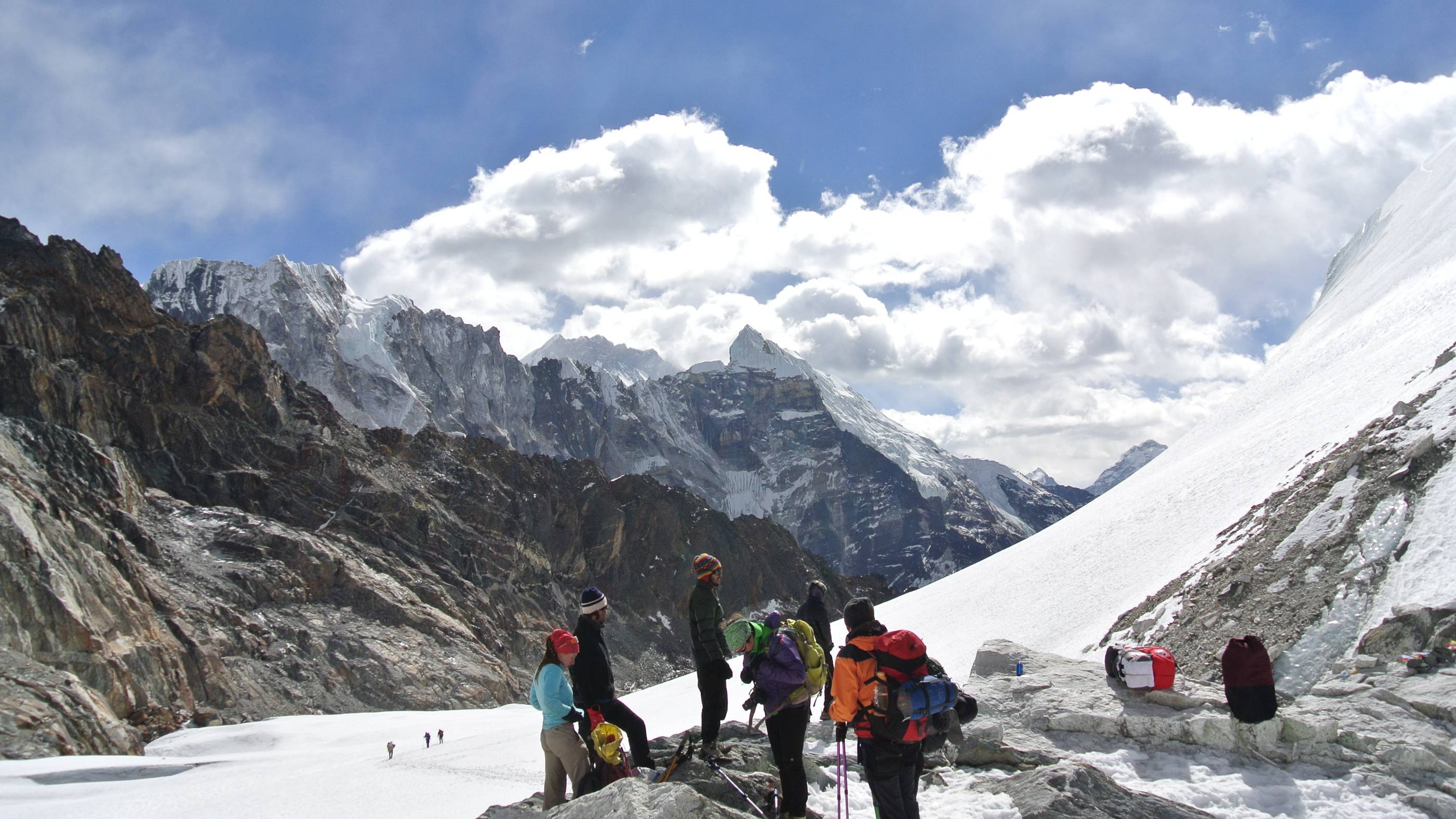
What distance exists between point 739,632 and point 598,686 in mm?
1624

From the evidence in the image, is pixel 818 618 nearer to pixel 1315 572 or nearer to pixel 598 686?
pixel 598 686

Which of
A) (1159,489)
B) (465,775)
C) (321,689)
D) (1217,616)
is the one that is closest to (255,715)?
(321,689)

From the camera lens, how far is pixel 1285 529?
1524 centimetres

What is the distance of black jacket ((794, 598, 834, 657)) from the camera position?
37.9ft

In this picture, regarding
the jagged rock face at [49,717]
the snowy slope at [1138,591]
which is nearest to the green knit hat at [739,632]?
the snowy slope at [1138,591]

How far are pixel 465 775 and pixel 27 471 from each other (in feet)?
144

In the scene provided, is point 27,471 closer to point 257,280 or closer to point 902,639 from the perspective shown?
point 902,639

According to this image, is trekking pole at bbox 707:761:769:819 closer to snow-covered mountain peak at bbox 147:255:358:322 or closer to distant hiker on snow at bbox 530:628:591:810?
distant hiker on snow at bbox 530:628:591:810

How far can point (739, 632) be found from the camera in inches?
322

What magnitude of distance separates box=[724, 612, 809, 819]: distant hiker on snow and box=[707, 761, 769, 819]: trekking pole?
0.21 m

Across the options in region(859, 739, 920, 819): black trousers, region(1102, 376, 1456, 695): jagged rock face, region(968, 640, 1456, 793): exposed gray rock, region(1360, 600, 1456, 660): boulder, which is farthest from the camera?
region(1102, 376, 1456, 695): jagged rock face

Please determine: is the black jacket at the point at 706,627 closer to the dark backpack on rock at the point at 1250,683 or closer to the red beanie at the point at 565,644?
the red beanie at the point at 565,644

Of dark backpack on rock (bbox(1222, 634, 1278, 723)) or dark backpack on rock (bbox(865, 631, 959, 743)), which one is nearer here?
dark backpack on rock (bbox(865, 631, 959, 743))

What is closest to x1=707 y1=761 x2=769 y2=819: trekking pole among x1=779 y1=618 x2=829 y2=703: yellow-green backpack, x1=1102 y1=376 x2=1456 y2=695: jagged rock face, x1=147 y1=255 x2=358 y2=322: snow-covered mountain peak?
x1=779 y1=618 x2=829 y2=703: yellow-green backpack
